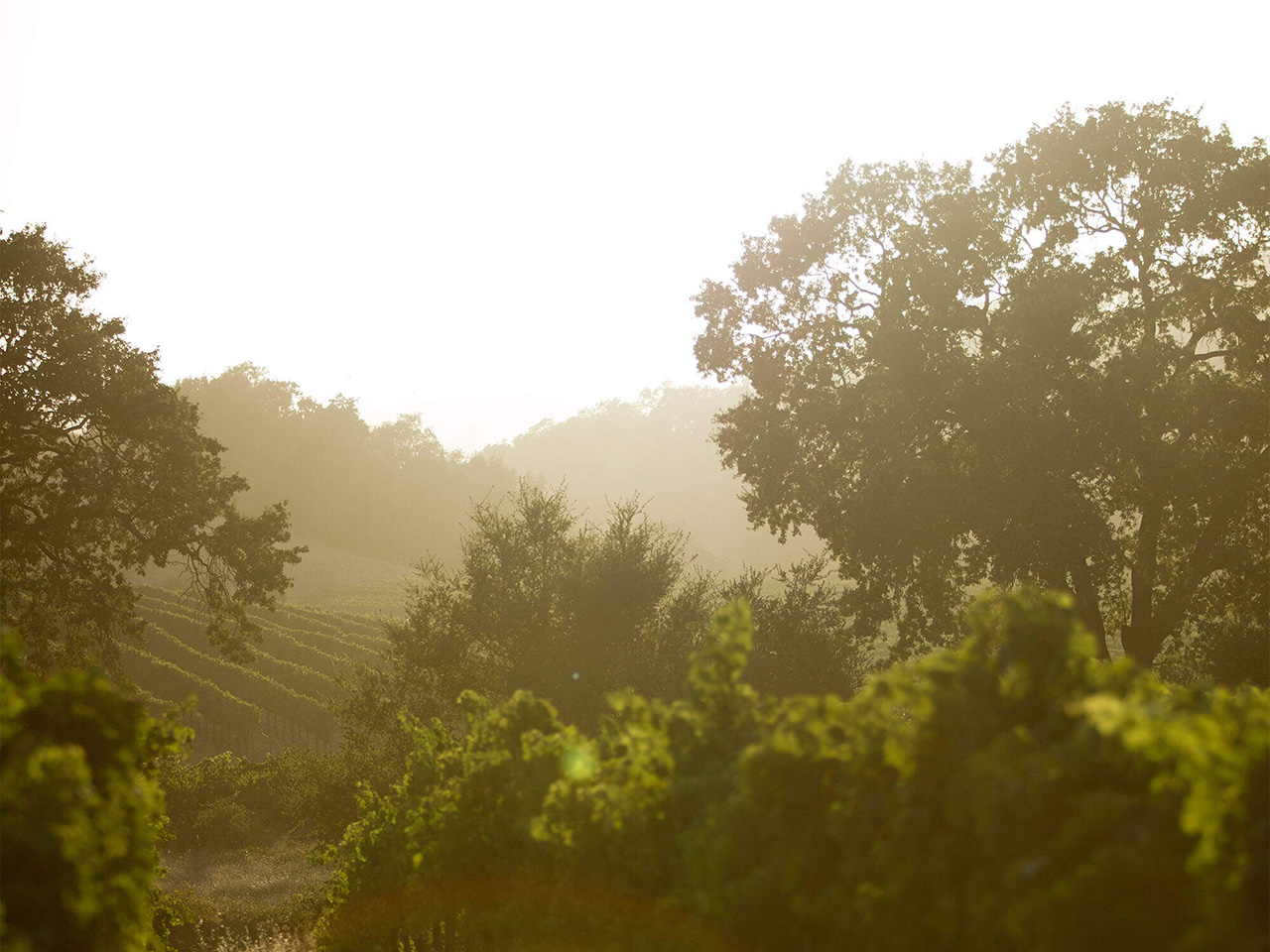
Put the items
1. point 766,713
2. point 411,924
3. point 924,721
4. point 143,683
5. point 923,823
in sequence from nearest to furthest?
point 923,823 < point 924,721 < point 766,713 < point 411,924 < point 143,683

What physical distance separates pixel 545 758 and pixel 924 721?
408 centimetres

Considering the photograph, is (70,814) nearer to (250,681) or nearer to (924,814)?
(924,814)

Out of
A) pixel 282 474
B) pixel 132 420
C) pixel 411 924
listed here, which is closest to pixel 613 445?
pixel 282 474

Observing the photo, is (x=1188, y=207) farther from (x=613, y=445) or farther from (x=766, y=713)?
(x=613, y=445)

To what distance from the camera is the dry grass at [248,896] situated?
16.9m

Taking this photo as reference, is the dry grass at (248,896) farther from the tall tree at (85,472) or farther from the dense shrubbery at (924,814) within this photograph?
the dense shrubbery at (924,814)

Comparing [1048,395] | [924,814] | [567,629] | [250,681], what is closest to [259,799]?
[250,681]

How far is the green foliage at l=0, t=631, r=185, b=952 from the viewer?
3.90 meters

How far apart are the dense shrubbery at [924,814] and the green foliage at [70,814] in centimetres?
262

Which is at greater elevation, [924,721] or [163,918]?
[924,721]

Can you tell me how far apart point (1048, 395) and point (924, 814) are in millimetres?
15939

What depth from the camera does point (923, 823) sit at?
4176 mm

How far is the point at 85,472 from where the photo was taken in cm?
1948

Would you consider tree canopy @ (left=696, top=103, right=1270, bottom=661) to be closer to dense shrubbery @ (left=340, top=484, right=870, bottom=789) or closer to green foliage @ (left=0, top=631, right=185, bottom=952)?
dense shrubbery @ (left=340, top=484, right=870, bottom=789)
